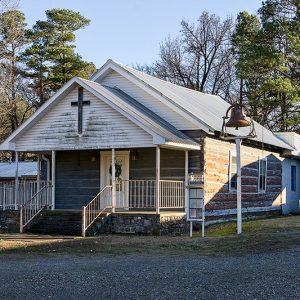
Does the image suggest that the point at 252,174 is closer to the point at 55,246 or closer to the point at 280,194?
the point at 280,194

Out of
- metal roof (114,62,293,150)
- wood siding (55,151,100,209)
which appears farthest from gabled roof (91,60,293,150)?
wood siding (55,151,100,209)

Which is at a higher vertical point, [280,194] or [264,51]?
[264,51]

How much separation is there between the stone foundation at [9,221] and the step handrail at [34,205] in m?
0.37

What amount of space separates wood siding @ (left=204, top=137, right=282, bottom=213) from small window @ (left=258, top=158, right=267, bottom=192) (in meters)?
0.23

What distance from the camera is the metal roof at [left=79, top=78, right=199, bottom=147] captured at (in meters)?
19.7

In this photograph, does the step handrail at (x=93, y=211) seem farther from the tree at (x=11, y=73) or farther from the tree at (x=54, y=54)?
the tree at (x=54, y=54)

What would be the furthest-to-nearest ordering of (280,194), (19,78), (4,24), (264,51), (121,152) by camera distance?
1. (19,78)
2. (4,24)
3. (264,51)
4. (280,194)
5. (121,152)

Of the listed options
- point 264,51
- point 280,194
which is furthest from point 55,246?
point 264,51

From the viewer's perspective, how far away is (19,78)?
→ 49094mm

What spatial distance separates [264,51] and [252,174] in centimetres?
1417

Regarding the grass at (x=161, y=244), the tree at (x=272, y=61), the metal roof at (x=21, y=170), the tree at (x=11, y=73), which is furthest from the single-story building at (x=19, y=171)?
the grass at (x=161, y=244)

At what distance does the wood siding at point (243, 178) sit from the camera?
73.0 ft

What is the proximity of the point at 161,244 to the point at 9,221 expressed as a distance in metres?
7.65

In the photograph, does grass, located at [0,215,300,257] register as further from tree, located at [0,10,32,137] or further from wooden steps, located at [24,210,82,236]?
tree, located at [0,10,32,137]
